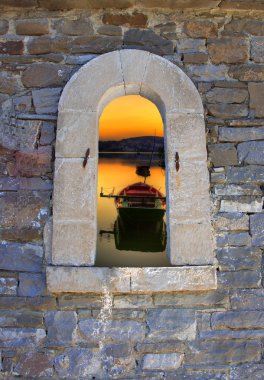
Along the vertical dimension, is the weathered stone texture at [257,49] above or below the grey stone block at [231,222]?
above

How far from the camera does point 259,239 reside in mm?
2770

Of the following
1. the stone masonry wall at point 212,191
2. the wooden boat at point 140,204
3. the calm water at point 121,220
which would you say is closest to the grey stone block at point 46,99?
the stone masonry wall at point 212,191

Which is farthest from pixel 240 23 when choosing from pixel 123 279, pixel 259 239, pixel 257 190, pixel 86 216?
pixel 123 279

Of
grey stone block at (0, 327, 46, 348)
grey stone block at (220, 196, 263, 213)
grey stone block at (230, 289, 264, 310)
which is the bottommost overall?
grey stone block at (0, 327, 46, 348)

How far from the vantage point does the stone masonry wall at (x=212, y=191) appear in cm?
265

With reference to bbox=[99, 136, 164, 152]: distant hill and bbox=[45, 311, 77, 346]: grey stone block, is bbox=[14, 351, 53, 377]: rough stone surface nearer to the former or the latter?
bbox=[45, 311, 77, 346]: grey stone block

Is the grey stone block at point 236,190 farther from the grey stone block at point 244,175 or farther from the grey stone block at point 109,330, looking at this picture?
the grey stone block at point 109,330

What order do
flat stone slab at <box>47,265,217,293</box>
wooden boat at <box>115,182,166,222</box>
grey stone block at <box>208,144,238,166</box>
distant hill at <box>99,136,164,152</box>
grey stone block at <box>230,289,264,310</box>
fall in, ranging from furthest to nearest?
1. wooden boat at <box>115,182,166,222</box>
2. distant hill at <box>99,136,164,152</box>
3. grey stone block at <box>208,144,238,166</box>
4. grey stone block at <box>230,289,264,310</box>
5. flat stone slab at <box>47,265,217,293</box>

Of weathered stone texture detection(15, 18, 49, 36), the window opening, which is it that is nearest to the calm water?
the window opening

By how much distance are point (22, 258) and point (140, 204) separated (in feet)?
18.1

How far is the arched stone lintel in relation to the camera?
8.81 ft

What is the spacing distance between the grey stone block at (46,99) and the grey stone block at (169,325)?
5.80 ft

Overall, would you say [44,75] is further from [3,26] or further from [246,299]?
[246,299]

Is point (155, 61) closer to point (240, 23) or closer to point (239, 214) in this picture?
point (240, 23)
